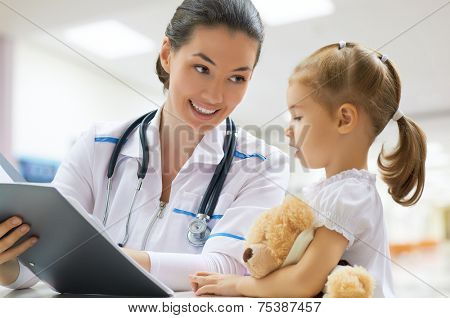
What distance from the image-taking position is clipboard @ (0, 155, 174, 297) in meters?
0.64

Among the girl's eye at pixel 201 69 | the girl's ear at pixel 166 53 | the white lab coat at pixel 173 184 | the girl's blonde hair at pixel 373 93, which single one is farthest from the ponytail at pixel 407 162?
the girl's ear at pixel 166 53

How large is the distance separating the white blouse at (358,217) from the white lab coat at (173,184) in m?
0.30

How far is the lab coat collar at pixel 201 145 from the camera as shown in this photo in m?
1.07

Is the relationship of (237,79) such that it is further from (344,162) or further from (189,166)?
(344,162)

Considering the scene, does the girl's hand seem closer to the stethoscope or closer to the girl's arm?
the girl's arm

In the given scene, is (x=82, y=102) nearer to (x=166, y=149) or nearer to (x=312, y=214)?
(x=166, y=149)

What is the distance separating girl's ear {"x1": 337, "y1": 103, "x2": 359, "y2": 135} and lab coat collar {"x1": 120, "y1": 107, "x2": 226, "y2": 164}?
40 centimetres

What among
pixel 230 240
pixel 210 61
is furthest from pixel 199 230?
Answer: pixel 210 61

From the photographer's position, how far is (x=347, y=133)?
2.31 feet

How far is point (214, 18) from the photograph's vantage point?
38.1 inches

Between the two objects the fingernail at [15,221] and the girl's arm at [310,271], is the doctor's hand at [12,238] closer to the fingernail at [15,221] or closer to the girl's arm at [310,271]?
the fingernail at [15,221]

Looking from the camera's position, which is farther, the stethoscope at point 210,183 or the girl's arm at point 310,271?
the stethoscope at point 210,183
